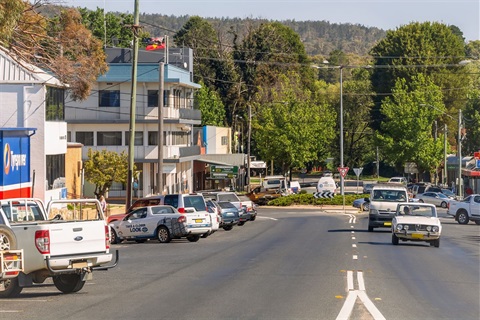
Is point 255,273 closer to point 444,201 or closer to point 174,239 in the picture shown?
point 174,239

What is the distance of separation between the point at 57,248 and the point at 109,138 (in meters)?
56.6

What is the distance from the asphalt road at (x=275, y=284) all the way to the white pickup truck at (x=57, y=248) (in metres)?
0.44

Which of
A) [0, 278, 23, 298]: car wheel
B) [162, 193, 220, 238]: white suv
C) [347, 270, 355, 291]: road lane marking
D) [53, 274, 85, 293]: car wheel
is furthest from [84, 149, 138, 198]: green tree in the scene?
[0, 278, 23, 298]: car wheel

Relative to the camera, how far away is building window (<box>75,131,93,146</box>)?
73938mm

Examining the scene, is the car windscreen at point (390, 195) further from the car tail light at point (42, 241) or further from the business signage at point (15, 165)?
the car tail light at point (42, 241)

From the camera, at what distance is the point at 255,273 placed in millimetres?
22609

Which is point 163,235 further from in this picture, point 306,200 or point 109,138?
point 109,138

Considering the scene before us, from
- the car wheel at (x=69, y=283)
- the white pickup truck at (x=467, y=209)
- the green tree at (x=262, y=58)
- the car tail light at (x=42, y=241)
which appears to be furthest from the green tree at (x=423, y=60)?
the car tail light at (x=42, y=241)

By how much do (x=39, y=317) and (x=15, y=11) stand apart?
20.0 meters

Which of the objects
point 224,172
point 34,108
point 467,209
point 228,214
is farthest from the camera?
point 224,172

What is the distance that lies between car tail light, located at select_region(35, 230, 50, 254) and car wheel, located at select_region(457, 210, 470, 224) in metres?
37.8

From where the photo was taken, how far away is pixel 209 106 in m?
109

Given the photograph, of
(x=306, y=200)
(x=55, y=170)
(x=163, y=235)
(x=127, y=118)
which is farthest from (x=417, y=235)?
(x=127, y=118)

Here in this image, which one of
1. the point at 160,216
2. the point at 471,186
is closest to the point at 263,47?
the point at 471,186
